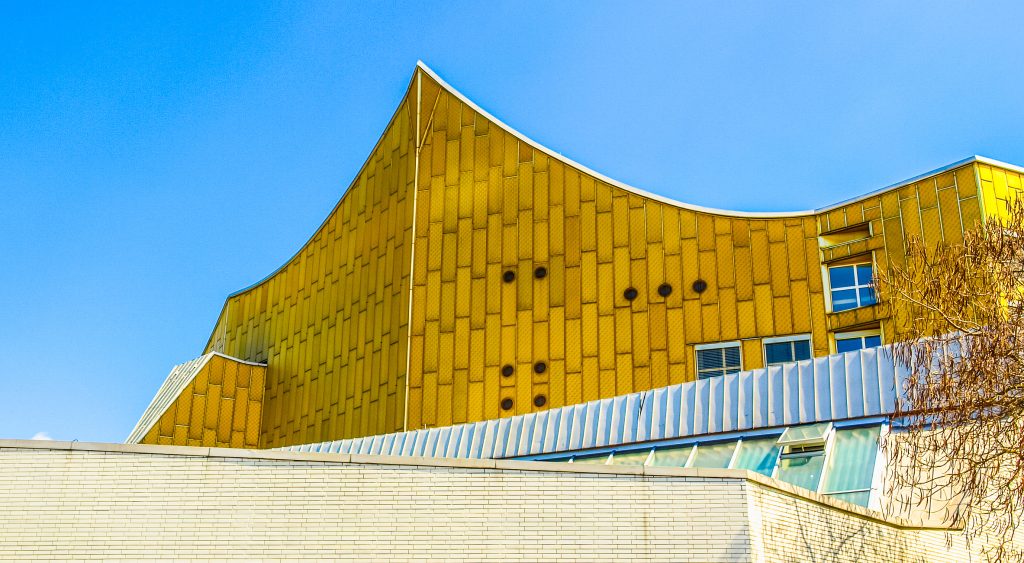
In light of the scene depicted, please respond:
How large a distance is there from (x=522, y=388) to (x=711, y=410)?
904cm

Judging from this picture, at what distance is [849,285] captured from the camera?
25062mm

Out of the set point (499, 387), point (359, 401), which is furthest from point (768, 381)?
point (359, 401)

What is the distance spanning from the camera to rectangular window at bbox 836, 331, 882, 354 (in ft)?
80.5

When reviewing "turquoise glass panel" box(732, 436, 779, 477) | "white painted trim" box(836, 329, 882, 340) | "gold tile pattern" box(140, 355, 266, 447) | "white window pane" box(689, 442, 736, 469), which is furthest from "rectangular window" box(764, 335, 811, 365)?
"gold tile pattern" box(140, 355, 266, 447)

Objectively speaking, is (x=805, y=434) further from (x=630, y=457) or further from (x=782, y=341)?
(x=782, y=341)

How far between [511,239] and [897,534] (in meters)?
15.7

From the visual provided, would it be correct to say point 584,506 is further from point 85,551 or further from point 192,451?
point 85,551

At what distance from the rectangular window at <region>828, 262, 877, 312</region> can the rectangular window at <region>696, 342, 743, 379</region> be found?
7.51 feet

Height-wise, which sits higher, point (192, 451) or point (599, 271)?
point (599, 271)

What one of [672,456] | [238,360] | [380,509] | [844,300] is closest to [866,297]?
[844,300]

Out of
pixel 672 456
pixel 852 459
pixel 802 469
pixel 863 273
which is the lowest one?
pixel 802 469

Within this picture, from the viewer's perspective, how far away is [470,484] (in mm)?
13078

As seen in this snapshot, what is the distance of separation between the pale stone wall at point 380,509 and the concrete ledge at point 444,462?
0.06 ft

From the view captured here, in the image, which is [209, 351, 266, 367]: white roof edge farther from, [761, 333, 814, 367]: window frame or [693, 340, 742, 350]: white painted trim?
[761, 333, 814, 367]: window frame
